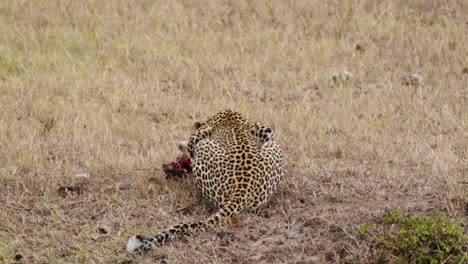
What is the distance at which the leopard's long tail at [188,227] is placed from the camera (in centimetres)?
603

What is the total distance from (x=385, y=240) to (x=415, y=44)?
5925 millimetres

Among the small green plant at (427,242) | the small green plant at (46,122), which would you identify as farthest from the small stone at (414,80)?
the small green plant at (427,242)

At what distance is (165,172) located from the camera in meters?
7.41

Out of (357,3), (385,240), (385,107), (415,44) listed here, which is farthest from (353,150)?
(357,3)

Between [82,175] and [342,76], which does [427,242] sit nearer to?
[82,175]

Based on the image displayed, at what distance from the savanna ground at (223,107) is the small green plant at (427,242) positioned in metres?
0.18

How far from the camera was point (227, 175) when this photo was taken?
265 inches

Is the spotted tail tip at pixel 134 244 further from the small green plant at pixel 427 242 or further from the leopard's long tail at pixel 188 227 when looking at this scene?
the small green plant at pixel 427 242

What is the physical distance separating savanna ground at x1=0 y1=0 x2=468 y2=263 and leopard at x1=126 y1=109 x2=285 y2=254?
3.8 inches

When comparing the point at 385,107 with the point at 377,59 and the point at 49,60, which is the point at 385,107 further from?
the point at 49,60

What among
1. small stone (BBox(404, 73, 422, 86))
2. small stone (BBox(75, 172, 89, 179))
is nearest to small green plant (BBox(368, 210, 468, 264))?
small stone (BBox(75, 172, 89, 179))

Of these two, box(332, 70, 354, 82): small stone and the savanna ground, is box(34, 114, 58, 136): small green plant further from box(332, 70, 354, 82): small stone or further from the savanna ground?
box(332, 70, 354, 82): small stone

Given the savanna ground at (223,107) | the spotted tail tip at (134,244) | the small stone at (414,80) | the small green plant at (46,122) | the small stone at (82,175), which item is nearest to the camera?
the spotted tail tip at (134,244)

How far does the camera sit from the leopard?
20.3 feet
